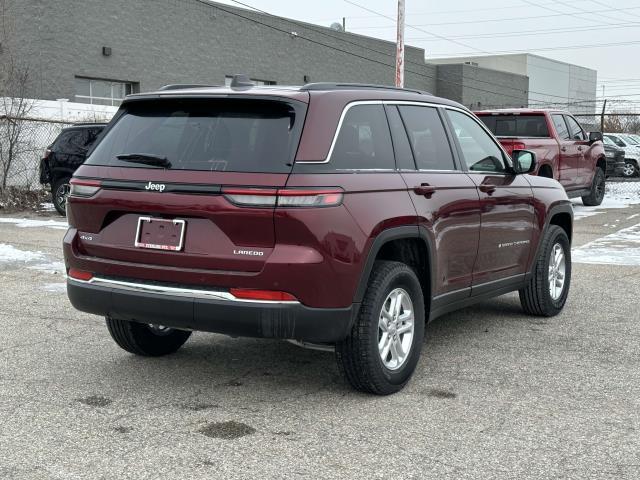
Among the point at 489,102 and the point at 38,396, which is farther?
the point at 489,102

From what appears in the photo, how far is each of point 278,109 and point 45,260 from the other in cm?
668

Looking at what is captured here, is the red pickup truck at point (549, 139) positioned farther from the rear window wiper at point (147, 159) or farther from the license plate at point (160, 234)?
the license plate at point (160, 234)

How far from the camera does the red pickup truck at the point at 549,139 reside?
14992 millimetres

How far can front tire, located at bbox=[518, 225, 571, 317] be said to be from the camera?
7.04 meters

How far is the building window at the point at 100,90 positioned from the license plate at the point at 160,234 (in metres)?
23.4

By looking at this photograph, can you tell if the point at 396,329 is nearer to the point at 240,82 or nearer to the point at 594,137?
the point at 240,82

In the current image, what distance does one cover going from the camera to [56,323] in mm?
6910

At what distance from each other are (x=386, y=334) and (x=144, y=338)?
177 cm

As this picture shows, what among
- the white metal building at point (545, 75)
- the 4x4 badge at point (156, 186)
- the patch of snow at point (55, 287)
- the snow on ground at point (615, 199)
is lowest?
the patch of snow at point (55, 287)

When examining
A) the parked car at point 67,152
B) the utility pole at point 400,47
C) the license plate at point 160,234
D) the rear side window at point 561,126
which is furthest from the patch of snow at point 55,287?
the utility pole at point 400,47

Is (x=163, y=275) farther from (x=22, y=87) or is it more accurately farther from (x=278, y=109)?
(x=22, y=87)

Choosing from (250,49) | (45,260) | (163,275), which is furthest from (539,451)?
(250,49)

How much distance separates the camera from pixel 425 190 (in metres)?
5.30

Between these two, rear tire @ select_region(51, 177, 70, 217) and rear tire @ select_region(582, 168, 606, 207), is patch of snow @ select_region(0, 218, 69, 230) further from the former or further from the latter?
rear tire @ select_region(582, 168, 606, 207)
